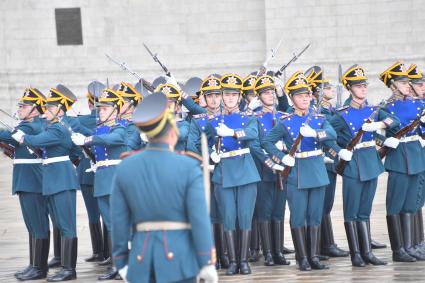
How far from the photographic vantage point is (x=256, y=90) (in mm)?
11664

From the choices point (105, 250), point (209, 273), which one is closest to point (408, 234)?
point (105, 250)

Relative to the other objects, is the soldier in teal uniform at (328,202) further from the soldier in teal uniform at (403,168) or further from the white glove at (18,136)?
the white glove at (18,136)

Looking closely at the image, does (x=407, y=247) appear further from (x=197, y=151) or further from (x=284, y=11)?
(x=284, y=11)

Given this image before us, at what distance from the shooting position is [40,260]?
1152 cm

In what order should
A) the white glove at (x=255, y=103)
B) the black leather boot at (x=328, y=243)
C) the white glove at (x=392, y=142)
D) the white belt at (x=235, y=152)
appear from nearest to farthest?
the white belt at (x=235, y=152)
the white glove at (x=392, y=142)
the black leather boot at (x=328, y=243)
the white glove at (x=255, y=103)

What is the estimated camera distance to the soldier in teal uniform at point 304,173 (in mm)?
10820

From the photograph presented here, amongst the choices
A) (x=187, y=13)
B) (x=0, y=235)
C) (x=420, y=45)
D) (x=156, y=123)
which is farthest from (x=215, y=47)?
(x=156, y=123)

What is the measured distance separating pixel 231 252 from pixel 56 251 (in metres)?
2.22

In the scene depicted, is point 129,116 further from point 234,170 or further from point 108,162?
point 234,170

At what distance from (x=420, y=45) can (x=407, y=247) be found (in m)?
14.5

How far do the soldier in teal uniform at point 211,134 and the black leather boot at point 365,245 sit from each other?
47.9 inches

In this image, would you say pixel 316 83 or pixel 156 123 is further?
pixel 316 83

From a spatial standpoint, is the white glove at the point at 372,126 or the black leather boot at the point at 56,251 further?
the black leather boot at the point at 56,251

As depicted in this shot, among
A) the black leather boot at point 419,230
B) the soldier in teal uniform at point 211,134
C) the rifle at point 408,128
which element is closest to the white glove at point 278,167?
the soldier in teal uniform at point 211,134
